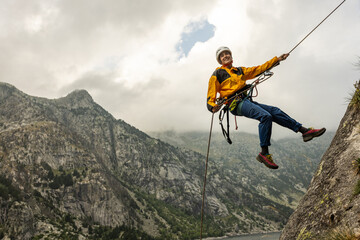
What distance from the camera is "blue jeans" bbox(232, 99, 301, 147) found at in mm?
7822

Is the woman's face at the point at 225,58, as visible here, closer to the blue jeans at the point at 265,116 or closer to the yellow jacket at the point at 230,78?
the yellow jacket at the point at 230,78

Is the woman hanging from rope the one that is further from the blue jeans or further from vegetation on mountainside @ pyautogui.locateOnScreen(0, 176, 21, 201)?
vegetation on mountainside @ pyautogui.locateOnScreen(0, 176, 21, 201)

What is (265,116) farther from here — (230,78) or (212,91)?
(212,91)

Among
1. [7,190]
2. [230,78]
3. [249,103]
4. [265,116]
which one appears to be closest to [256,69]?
[230,78]

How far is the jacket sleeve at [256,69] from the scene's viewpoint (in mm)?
8758

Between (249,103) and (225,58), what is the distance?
2164 mm

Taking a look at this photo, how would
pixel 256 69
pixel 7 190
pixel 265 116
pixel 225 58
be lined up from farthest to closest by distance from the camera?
pixel 7 190 < pixel 225 58 < pixel 256 69 < pixel 265 116

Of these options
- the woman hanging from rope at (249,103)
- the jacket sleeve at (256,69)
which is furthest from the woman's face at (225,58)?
the jacket sleeve at (256,69)

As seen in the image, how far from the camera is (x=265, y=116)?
7.81 m

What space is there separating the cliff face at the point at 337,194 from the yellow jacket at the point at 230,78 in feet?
10.2

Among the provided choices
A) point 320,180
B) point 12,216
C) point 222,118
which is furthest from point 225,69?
point 12,216

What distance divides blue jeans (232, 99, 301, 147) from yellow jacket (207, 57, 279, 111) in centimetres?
73

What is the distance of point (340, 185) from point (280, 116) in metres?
3.14

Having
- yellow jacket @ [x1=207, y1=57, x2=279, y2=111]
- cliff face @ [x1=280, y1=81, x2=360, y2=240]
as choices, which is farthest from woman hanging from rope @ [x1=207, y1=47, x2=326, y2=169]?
cliff face @ [x1=280, y1=81, x2=360, y2=240]
